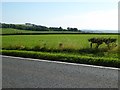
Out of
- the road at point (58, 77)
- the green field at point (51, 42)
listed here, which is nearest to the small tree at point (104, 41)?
the green field at point (51, 42)

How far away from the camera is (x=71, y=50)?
1692cm

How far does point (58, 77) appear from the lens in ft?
27.2

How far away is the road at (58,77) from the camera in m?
7.36

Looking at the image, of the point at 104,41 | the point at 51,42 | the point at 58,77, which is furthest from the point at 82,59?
the point at 51,42

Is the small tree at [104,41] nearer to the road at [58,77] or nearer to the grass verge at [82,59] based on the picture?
the grass verge at [82,59]

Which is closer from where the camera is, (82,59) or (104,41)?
(82,59)

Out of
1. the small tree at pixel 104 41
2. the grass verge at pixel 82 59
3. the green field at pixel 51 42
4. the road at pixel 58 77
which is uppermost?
the small tree at pixel 104 41

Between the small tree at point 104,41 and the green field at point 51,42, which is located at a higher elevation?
the small tree at point 104,41

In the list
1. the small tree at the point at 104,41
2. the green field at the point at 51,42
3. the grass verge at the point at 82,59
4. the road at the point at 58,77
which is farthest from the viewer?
the green field at the point at 51,42

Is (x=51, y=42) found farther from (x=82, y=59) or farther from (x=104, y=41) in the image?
(x=82, y=59)

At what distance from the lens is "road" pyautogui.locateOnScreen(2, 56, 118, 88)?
7.36 m

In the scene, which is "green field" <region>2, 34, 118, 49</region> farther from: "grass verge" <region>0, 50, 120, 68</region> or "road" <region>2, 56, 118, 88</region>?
"road" <region>2, 56, 118, 88</region>

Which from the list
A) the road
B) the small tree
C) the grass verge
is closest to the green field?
the small tree

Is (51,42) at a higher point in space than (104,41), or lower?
lower
